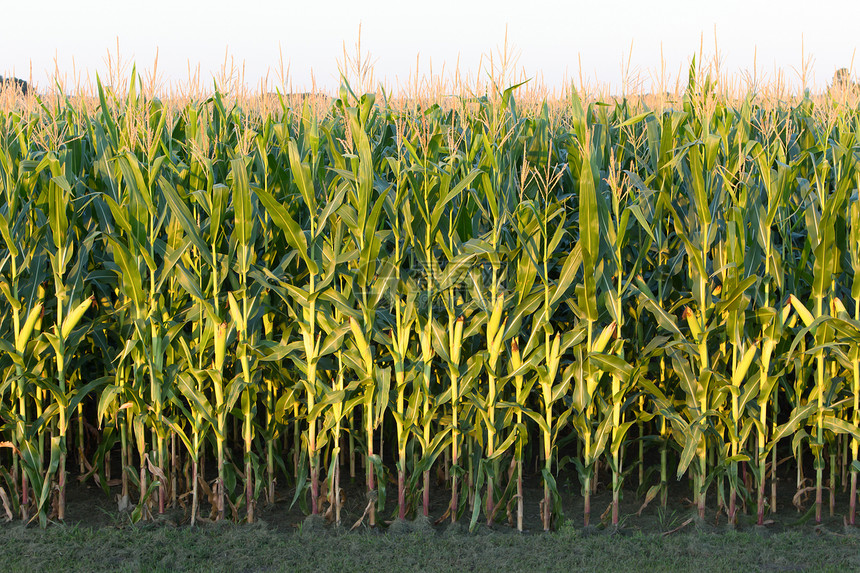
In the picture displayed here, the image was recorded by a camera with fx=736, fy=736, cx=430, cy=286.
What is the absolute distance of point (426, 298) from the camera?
4031mm

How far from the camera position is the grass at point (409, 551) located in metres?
3.75

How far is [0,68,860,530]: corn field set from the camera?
3936 millimetres

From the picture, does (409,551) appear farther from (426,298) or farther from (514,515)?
(426,298)

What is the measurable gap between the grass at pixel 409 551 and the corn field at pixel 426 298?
0.18 metres

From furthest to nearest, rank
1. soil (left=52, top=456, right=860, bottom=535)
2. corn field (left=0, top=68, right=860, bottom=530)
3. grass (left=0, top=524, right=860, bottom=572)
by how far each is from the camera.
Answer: soil (left=52, top=456, right=860, bottom=535) → corn field (left=0, top=68, right=860, bottom=530) → grass (left=0, top=524, right=860, bottom=572)

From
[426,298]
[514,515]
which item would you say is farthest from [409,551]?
[426,298]

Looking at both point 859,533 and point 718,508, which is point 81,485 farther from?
point 859,533

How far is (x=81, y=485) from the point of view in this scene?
477 centimetres

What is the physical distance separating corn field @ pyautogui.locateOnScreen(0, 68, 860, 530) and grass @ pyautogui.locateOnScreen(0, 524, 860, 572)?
7.0 inches

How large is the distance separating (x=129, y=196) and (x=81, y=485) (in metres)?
2.05

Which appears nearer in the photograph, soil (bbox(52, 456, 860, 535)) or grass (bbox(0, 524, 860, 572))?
grass (bbox(0, 524, 860, 572))

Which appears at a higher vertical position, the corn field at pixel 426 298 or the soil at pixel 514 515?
the corn field at pixel 426 298

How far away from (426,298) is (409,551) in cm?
135

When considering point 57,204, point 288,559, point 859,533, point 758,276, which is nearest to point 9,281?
point 57,204
